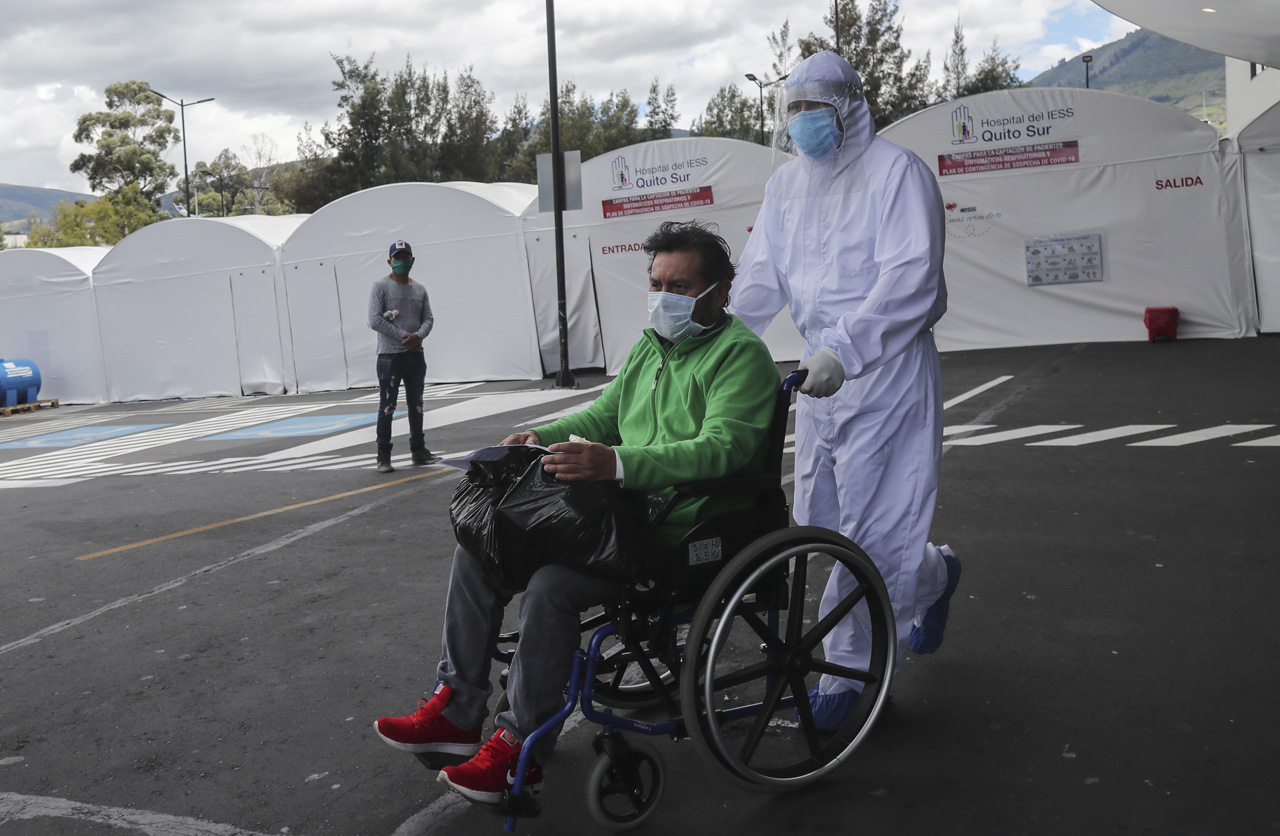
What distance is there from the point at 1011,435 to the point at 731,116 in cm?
3967

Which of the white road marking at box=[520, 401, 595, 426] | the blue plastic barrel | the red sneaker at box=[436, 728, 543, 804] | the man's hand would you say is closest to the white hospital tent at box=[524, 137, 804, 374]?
the white road marking at box=[520, 401, 595, 426]

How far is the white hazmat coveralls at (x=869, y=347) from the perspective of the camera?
112 inches

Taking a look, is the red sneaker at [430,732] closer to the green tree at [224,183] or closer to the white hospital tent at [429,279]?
the white hospital tent at [429,279]

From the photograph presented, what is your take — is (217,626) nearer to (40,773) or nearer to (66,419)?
(40,773)

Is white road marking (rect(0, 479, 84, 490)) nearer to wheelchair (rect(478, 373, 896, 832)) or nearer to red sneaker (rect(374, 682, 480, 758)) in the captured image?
red sneaker (rect(374, 682, 480, 758))

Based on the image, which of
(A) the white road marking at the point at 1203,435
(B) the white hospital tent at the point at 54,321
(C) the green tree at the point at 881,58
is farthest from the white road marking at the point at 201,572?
(C) the green tree at the point at 881,58

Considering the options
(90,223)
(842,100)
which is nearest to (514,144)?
(90,223)

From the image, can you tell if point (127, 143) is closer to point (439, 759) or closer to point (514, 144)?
point (514, 144)

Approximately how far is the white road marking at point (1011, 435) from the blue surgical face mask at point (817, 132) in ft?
16.9

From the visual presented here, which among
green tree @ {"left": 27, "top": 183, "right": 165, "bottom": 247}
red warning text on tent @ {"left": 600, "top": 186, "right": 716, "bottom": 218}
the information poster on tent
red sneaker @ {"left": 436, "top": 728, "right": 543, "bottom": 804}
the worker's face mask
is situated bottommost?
red sneaker @ {"left": 436, "top": 728, "right": 543, "bottom": 804}

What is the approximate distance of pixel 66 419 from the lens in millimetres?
17547

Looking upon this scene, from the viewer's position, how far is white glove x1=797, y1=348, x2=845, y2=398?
2.65 metres

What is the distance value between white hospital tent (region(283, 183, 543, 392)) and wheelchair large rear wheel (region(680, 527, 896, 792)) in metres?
13.9

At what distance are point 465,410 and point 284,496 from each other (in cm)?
537
